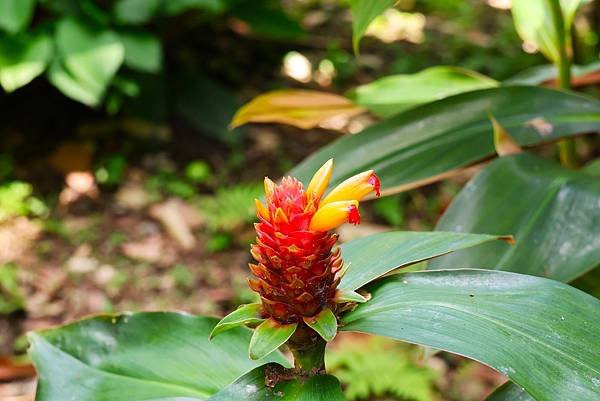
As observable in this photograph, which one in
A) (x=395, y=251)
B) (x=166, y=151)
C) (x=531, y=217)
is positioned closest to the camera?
(x=395, y=251)

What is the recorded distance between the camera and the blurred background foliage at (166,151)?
2141 mm

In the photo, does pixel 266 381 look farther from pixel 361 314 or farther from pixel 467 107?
pixel 467 107

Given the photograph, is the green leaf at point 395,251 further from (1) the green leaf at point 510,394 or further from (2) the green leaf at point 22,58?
(2) the green leaf at point 22,58

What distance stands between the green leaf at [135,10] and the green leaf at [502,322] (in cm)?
195

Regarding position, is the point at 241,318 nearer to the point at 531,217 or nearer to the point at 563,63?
the point at 531,217

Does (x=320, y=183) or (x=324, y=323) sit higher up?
(x=320, y=183)

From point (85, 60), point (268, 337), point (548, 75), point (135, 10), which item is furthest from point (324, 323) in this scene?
point (135, 10)

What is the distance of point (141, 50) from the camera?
2529 millimetres

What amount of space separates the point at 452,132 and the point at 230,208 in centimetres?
123

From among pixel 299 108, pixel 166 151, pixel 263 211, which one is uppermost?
pixel 263 211

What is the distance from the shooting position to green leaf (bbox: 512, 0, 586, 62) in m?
1.40

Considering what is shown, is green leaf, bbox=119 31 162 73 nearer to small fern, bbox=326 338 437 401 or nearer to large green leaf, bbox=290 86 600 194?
small fern, bbox=326 338 437 401

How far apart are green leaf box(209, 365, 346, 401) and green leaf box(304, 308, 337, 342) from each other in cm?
6

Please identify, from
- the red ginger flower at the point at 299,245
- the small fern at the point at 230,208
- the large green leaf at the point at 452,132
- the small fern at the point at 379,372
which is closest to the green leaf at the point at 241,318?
the red ginger flower at the point at 299,245
